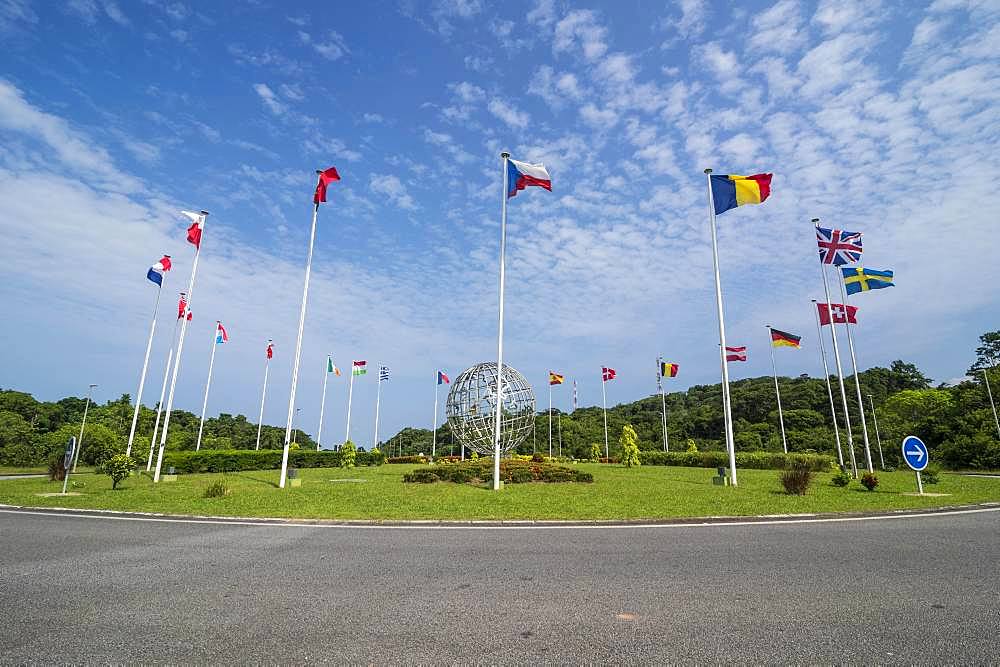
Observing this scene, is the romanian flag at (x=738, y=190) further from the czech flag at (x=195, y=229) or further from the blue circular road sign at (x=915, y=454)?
the czech flag at (x=195, y=229)

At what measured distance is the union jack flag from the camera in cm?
2294

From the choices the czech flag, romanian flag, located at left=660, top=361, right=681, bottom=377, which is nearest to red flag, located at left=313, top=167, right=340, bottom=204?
the czech flag

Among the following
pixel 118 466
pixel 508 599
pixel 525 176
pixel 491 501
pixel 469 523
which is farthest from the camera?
pixel 525 176

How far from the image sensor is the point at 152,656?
377 cm

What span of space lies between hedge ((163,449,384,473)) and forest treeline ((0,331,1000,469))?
2.39m

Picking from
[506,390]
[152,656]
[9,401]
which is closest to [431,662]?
[152,656]

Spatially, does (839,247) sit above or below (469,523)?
above

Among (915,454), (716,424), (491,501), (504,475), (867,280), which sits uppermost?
(867,280)

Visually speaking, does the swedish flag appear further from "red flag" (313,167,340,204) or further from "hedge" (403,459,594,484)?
"red flag" (313,167,340,204)

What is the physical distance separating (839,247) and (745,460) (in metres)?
17.6

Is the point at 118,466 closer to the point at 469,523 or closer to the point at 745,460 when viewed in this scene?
the point at 469,523

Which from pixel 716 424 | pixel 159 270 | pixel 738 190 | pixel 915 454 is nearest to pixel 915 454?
pixel 915 454

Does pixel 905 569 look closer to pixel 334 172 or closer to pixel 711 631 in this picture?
pixel 711 631

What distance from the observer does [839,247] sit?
23.1 meters
